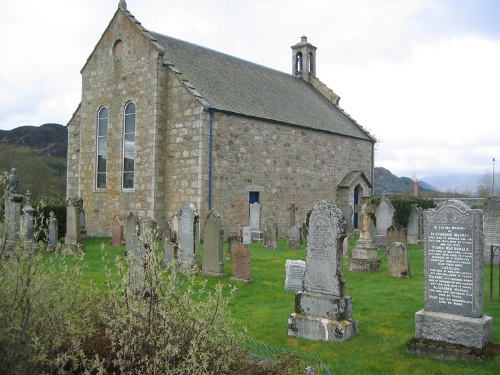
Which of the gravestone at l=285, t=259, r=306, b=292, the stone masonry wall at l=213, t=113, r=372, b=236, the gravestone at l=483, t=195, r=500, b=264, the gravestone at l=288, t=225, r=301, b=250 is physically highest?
the stone masonry wall at l=213, t=113, r=372, b=236

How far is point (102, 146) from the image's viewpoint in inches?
867

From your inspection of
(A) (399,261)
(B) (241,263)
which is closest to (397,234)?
(A) (399,261)

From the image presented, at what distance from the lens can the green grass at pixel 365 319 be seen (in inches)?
241

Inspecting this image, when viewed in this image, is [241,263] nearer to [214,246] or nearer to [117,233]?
[214,246]

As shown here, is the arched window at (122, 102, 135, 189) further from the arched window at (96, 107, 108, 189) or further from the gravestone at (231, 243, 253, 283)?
the gravestone at (231, 243, 253, 283)

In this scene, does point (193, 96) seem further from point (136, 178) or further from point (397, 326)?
point (397, 326)

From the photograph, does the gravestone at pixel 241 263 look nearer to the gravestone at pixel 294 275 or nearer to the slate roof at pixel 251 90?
the gravestone at pixel 294 275

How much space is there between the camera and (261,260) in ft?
49.6

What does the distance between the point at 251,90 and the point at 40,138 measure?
46.7m

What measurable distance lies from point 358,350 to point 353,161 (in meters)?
22.5

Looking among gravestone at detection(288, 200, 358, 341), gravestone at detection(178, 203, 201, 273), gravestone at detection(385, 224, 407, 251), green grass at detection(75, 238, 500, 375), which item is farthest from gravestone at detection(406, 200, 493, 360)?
gravestone at detection(385, 224, 407, 251)

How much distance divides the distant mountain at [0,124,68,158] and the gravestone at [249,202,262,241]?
43.2m

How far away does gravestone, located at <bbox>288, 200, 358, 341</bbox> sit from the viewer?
7262 mm

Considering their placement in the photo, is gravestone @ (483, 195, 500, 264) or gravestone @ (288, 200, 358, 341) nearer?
gravestone @ (288, 200, 358, 341)
